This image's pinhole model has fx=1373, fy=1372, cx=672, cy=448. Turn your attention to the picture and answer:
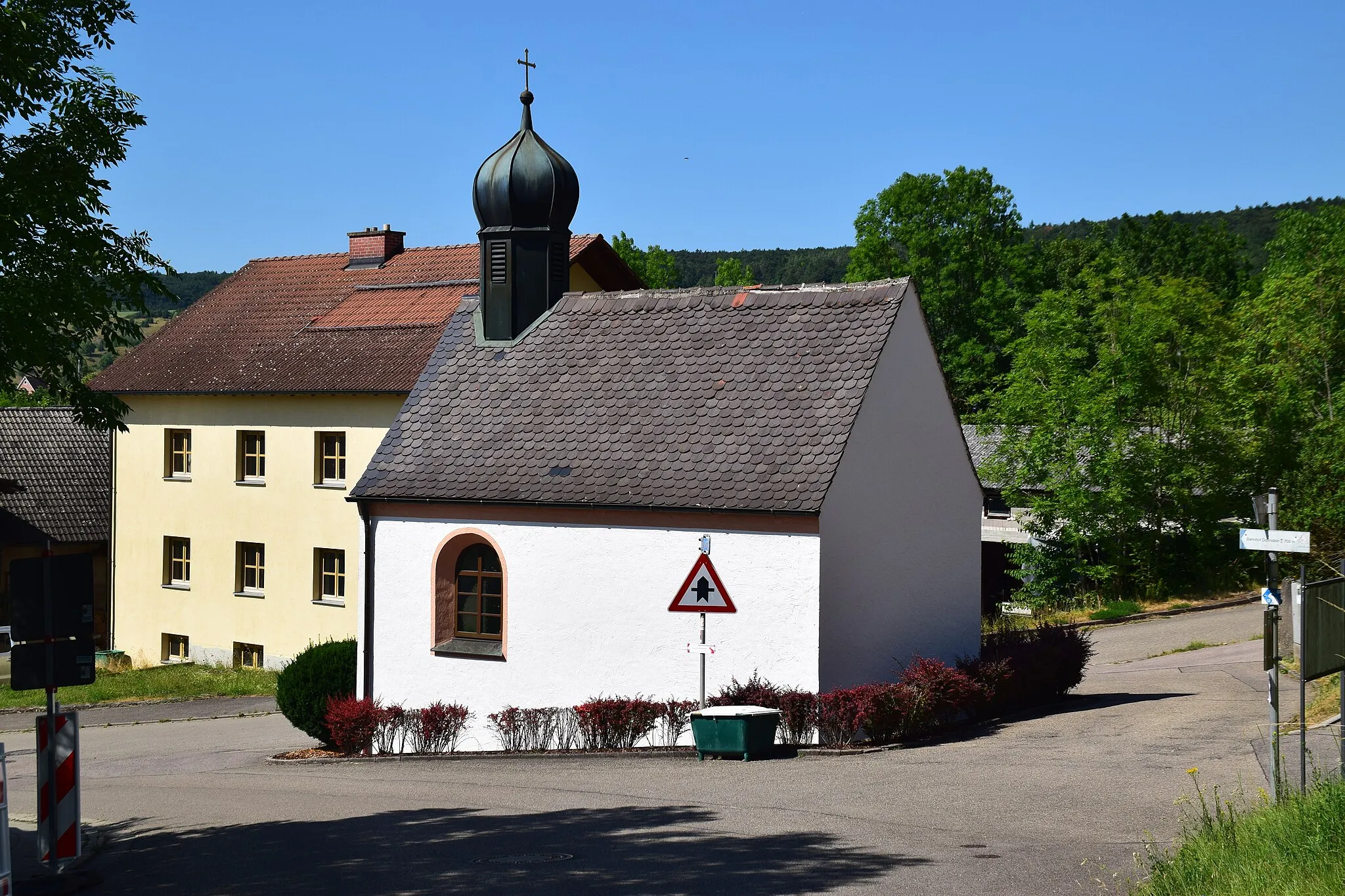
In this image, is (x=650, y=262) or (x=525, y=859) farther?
(x=650, y=262)

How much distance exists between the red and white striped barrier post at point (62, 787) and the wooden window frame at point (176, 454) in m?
27.0

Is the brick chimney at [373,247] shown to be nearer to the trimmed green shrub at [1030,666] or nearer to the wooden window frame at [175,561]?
the wooden window frame at [175,561]

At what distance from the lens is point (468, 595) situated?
66.6ft

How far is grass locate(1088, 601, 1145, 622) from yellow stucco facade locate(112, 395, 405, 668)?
58.1 feet

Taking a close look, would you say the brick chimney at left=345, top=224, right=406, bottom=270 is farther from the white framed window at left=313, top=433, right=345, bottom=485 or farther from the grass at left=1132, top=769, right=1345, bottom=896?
the grass at left=1132, top=769, right=1345, bottom=896

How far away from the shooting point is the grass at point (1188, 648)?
27.0 meters

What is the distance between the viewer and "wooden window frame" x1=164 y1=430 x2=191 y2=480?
36.5 m

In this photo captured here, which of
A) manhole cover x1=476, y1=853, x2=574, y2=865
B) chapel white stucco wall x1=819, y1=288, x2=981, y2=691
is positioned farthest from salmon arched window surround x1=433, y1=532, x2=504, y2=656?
manhole cover x1=476, y1=853, x2=574, y2=865

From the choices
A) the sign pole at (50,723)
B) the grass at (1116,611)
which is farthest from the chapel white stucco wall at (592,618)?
the grass at (1116,611)

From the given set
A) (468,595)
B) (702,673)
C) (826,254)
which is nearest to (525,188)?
(468,595)

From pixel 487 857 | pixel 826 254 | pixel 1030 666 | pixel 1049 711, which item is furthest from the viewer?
pixel 826 254

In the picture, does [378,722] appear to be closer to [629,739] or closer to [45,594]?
[629,739]

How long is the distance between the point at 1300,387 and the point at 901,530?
76.8 ft

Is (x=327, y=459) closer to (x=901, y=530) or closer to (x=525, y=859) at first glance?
(x=901, y=530)
